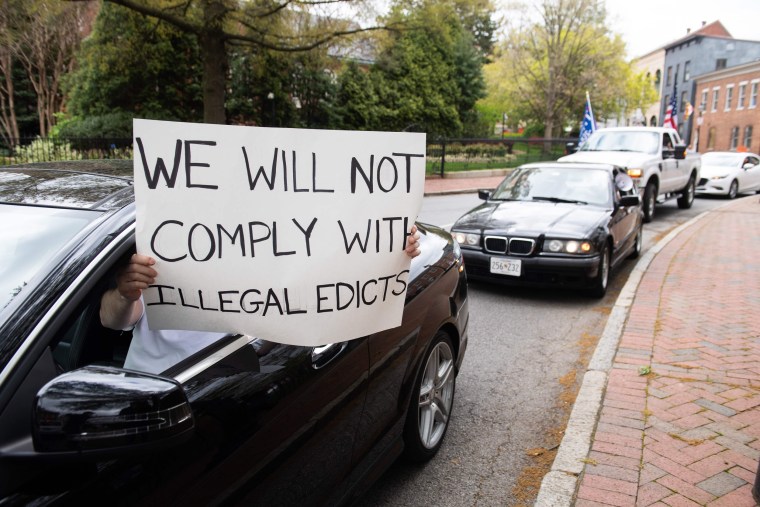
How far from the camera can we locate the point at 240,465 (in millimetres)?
1789

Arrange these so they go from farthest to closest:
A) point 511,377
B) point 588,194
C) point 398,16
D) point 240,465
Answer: point 398,16 → point 588,194 → point 511,377 → point 240,465

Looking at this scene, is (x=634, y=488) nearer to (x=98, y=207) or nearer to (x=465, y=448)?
(x=465, y=448)

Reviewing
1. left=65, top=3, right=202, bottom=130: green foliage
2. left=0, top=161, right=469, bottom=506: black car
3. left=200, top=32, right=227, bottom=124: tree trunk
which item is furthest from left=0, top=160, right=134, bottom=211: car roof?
left=65, top=3, right=202, bottom=130: green foliage

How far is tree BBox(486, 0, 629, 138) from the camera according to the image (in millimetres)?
37781

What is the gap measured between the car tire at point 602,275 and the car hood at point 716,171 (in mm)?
14764

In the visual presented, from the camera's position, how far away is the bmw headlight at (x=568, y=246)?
20.5ft

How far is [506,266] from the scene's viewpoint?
21.1 feet

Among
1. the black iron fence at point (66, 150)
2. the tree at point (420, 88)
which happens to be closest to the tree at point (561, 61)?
the tree at point (420, 88)

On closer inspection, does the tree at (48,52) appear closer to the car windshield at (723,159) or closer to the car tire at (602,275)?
the car tire at (602,275)

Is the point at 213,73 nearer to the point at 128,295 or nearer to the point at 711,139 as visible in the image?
the point at 128,295

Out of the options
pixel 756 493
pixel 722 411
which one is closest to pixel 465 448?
pixel 756 493

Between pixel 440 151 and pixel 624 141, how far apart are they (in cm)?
1335

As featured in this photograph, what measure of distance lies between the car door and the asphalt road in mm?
926

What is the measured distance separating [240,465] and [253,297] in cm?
53
